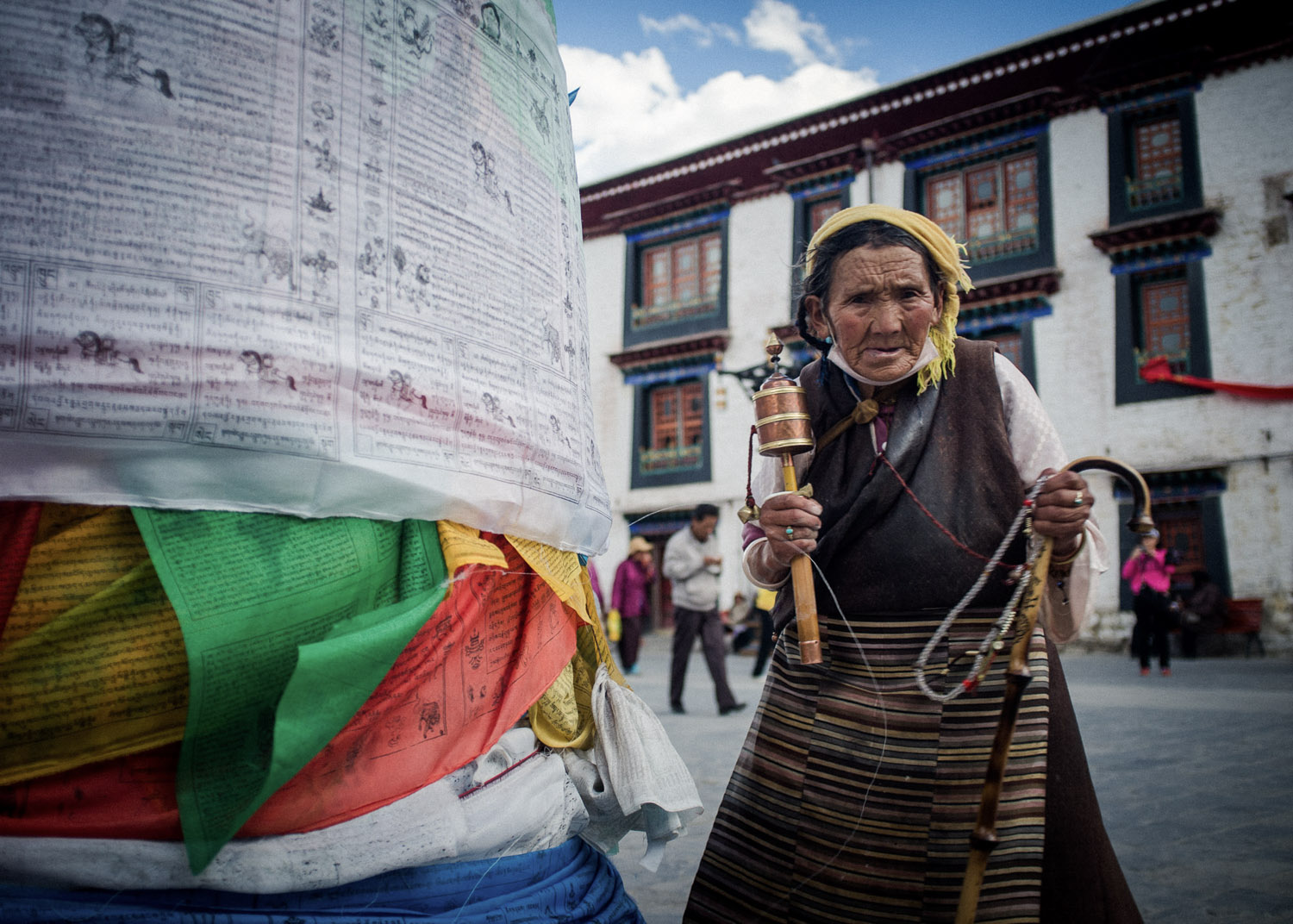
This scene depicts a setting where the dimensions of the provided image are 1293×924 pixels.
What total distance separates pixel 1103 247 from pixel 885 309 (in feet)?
47.6

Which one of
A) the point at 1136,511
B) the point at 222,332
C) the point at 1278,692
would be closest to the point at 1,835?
the point at 222,332

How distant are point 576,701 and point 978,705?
881 millimetres

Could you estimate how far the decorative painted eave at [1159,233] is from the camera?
13.6 meters

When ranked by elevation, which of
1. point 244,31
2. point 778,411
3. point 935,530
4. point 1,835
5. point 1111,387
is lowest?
point 1,835

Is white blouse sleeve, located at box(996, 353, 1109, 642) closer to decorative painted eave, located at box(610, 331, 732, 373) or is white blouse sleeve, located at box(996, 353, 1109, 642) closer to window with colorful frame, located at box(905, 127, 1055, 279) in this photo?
window with colorful frame, located at box(905, 127, 1055, 279)

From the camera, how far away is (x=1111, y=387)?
14047mm

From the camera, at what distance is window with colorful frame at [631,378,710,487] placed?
1786cm

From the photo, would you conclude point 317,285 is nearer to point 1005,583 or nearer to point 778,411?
point 778,411

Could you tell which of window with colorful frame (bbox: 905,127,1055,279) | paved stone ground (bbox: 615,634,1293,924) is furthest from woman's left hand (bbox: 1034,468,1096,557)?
window with colorful frame (bbox: 905,127,1055,279)

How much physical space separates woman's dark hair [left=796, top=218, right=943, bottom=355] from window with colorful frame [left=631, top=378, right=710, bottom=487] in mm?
15537

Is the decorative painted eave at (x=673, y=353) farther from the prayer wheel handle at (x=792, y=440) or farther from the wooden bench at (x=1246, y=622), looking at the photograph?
the prayer wheel handle at (x=792, y=440)

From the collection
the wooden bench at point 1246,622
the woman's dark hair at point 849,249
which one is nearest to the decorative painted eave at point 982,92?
the wooden bench at point 1246,622

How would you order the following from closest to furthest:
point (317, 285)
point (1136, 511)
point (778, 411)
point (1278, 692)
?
point (317, 285) < point (1136, 511) < point (778, 411) < point (1278, 692)

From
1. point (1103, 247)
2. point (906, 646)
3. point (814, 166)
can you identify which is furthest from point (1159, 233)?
point (906, 646)
